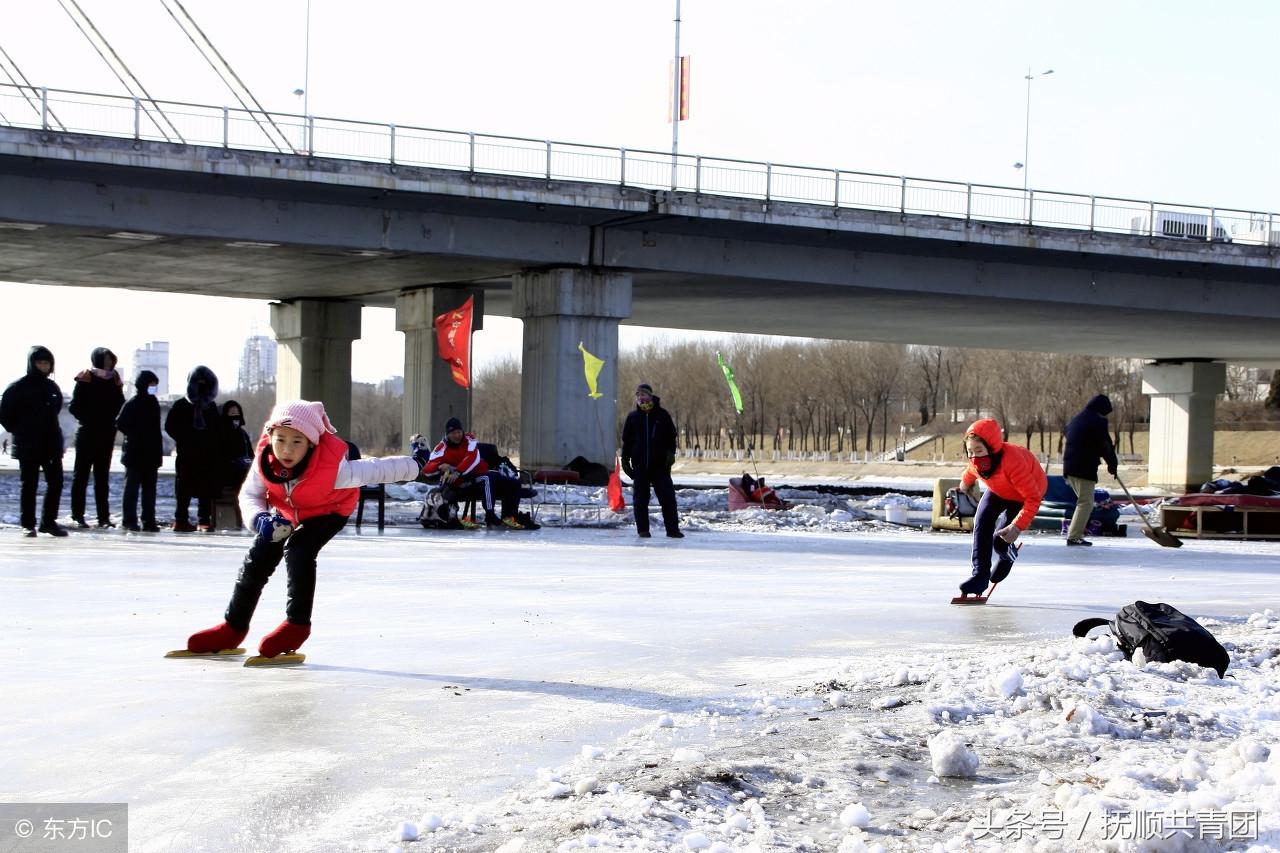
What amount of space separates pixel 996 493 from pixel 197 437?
9782 millimetres

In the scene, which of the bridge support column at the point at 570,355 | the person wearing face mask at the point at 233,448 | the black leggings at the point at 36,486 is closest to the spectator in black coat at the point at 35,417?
the black leggings at the point at 36,486

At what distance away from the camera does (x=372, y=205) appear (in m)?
32.1

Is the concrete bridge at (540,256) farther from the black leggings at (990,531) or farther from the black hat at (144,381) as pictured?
the black leggings at (990,531)

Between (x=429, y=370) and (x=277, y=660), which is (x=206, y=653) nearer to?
(x=277, y=660)

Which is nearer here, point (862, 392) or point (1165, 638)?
point (1165, 638)

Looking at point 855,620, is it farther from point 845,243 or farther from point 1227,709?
point 845,243

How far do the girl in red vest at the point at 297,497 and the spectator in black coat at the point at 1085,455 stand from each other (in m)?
12.5

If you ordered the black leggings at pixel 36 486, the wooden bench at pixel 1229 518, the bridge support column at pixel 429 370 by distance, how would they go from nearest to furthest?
the black leggings at pixel 36 486 → the wooden bench at pixel 1229 518 → the bridge support column at pixel 429 370

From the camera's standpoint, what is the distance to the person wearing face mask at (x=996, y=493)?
11.2 meters

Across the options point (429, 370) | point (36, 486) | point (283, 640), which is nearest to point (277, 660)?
point (283, 640)

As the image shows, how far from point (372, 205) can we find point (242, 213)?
2.80 metres

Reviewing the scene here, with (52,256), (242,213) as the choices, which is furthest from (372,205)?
(52,256)

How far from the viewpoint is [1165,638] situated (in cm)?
745

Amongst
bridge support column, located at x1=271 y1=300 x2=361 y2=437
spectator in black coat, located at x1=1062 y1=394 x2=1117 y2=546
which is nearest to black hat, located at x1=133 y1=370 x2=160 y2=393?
spectator in black coat, located at x1=1062 y1=394 x2=1117 y2=546
